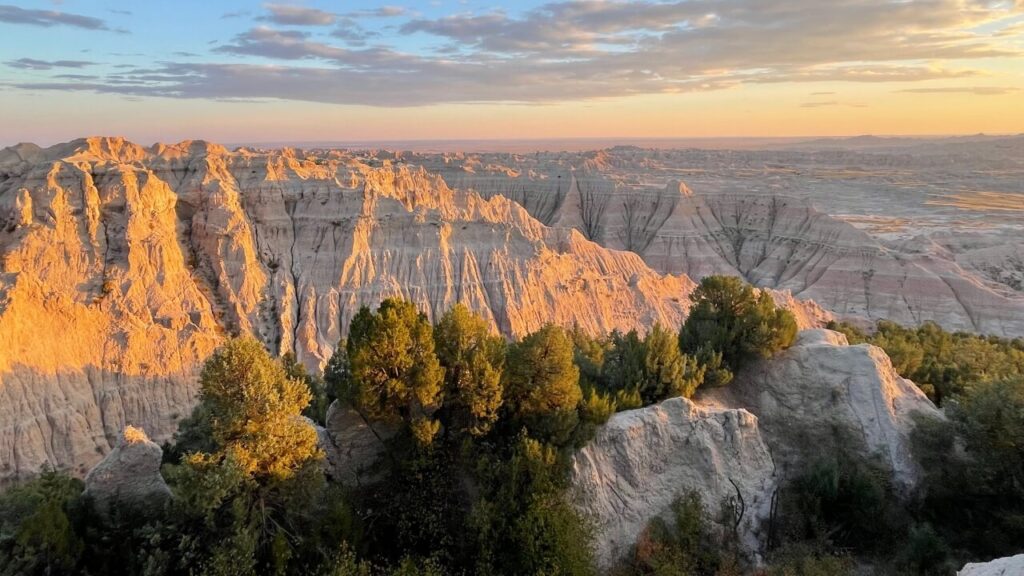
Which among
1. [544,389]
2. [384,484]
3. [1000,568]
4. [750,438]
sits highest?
[544,389]

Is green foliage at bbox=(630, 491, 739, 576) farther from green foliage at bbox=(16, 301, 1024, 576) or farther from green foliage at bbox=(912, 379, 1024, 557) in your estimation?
green foliage at bbox=(912, 379, 1024, 557)

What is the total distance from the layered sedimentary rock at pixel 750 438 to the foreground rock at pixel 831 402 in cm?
3

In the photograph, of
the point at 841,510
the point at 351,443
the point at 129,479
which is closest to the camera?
the point at 129,479

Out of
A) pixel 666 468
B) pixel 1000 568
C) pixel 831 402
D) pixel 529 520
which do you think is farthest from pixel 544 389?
pixel 831 402

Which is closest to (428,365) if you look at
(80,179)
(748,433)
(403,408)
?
(403,408)

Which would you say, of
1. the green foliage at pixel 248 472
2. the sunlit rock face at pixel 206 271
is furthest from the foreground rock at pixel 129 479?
the sunlit rock face at pixel 206 271

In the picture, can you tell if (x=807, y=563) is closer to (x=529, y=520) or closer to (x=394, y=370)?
(x=529, y=520)

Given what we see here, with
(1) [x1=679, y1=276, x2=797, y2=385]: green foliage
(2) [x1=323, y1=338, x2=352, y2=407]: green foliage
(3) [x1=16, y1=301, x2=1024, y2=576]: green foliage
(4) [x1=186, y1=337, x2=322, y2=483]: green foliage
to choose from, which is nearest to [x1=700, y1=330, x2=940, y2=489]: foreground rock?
(3) [x1=16, y1=301, x2=1024, y2=576]: green foliage

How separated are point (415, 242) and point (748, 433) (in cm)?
3555

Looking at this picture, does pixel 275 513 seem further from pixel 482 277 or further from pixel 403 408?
pixel 482 277

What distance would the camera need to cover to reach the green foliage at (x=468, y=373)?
1490 cm

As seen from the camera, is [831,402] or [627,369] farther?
[627,369]

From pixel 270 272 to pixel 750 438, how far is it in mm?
36827

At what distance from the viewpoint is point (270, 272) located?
144 ft
